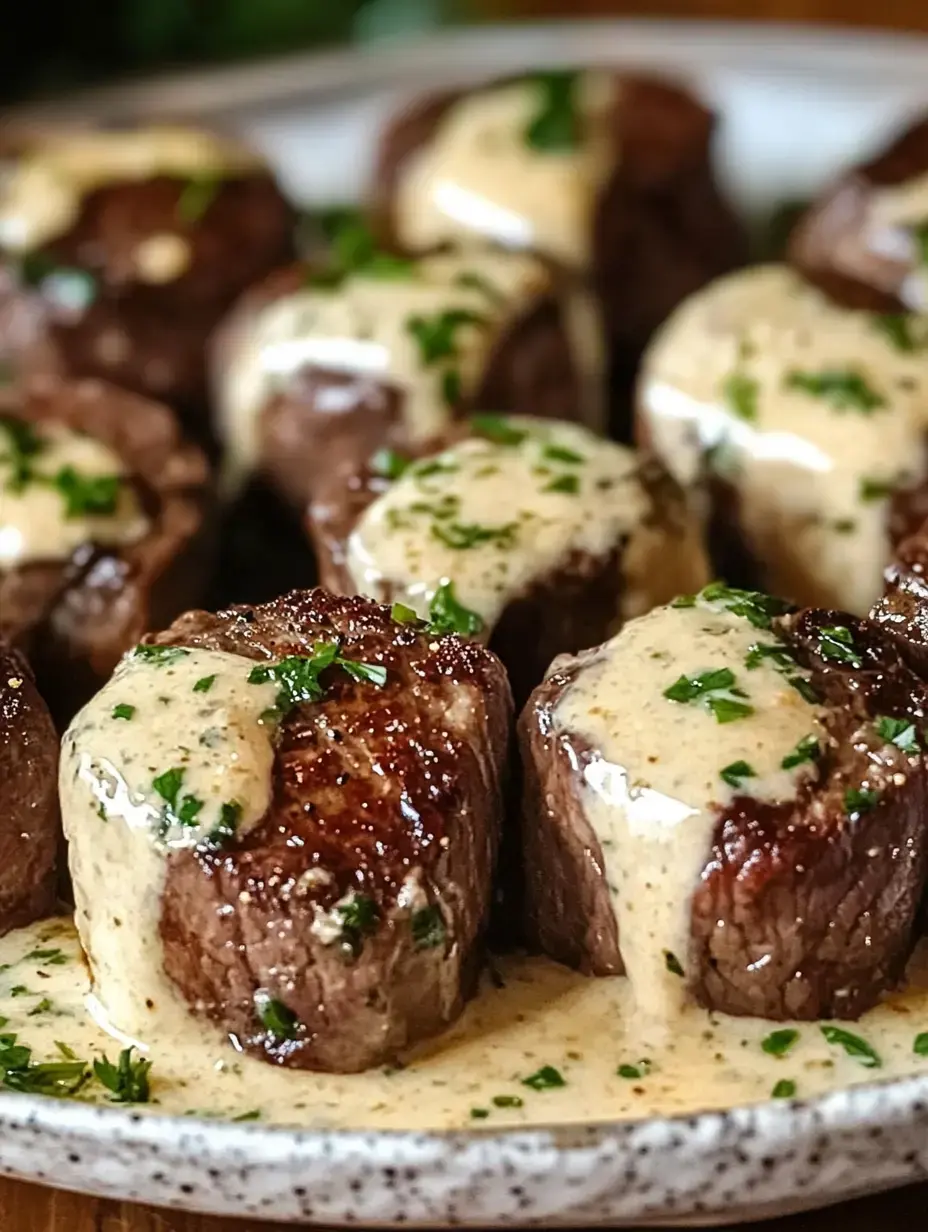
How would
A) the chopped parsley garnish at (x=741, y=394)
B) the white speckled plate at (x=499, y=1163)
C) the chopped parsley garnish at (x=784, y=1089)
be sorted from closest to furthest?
the white speckled plate at (x=499, y=1163)
the chopped parsley garnish at (x=784, y=1089)
the chopped parsley garnish at (x=741, y=394)

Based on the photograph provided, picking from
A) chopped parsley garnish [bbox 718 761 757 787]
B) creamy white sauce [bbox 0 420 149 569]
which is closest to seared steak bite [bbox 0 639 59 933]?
creamy white sauce [bbox 0 420 149 569]

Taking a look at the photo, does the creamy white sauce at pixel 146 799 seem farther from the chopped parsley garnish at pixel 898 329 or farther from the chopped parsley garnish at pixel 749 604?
the chopped parsley garnish at pixel 898 329

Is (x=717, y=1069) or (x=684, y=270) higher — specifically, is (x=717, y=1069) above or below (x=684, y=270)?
below

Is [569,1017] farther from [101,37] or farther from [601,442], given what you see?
[101,37]

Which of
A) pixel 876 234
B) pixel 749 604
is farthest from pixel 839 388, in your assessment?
pixel 749 604

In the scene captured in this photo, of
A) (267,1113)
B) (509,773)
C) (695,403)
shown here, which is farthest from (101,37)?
(267,1113)

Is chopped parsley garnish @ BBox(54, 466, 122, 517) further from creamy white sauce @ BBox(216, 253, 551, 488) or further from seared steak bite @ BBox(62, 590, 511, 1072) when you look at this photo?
seared steak bite @ BBox(62, 590, 511, 1072)

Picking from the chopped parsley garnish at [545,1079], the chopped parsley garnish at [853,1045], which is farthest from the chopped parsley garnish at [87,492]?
the chopped parsley garnish at [853,1045]
